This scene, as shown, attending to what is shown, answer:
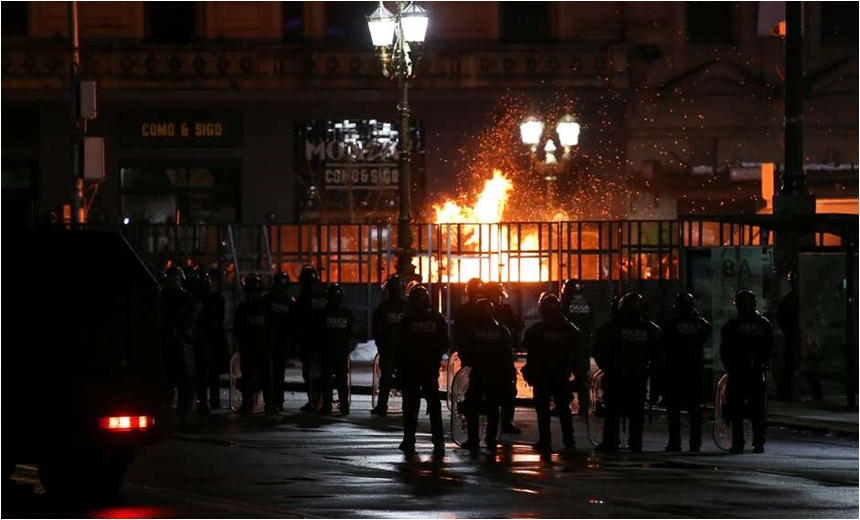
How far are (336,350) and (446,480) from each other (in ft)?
23.2

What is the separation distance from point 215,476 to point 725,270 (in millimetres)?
9432

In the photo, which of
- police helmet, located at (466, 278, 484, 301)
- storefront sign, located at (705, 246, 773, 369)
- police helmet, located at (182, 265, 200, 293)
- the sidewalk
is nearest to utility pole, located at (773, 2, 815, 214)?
storefront sign, located at (705, 246, 773, 369)

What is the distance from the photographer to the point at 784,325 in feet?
76.2

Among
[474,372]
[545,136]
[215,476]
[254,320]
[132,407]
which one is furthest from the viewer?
[545,136]

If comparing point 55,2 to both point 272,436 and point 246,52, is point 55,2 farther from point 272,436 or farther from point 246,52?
point 272,436

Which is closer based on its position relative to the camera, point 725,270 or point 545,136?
point 725,270

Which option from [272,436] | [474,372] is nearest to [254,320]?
[272,436]

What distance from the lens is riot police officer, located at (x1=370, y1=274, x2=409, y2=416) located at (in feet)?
70.1

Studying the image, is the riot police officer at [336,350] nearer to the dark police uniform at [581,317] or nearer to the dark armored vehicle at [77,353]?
the dark police uniform at [581,317]

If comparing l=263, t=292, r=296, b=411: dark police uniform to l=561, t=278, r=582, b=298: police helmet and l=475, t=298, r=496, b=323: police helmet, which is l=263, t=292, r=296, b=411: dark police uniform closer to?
l=561, t=278, r=582, b=298: police helmet

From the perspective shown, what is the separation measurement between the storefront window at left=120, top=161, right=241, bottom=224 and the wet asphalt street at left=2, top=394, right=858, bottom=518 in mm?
18726

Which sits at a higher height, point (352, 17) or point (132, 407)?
point (352, 17)

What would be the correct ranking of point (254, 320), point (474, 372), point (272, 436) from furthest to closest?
point (254, 320), point (272, 436), point (474, 372)

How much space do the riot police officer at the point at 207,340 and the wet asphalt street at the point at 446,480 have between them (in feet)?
7.46
